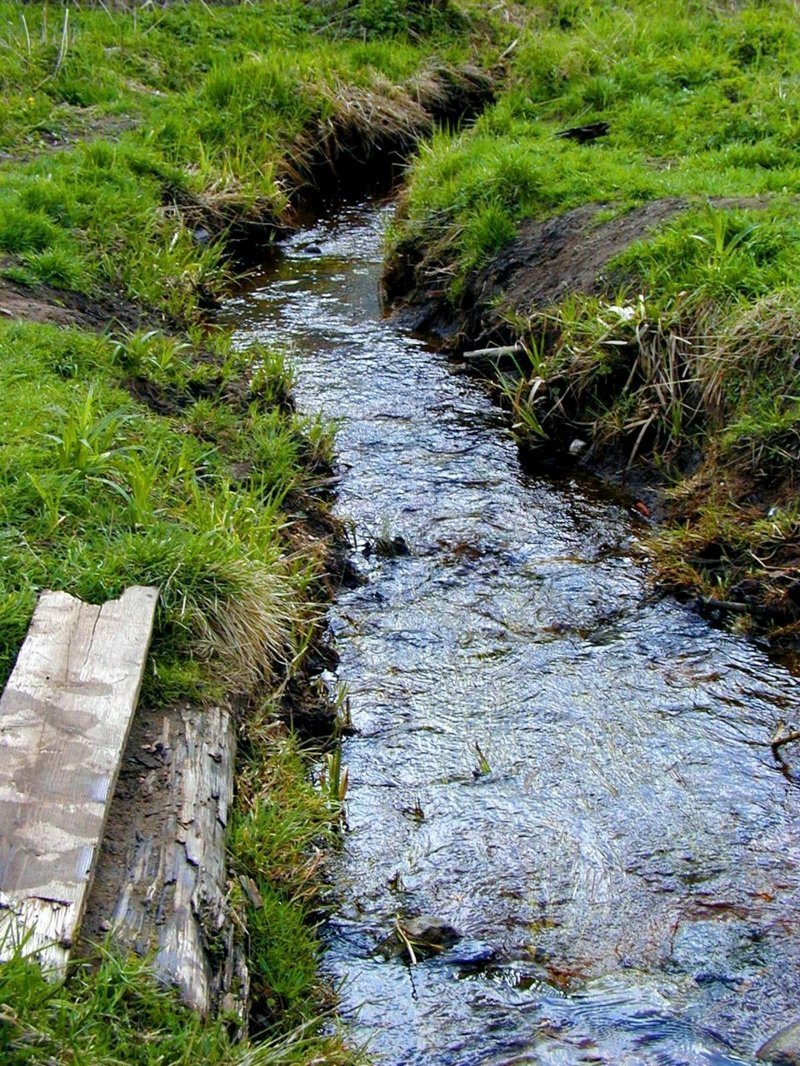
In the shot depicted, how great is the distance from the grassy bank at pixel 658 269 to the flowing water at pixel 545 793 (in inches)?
15.1

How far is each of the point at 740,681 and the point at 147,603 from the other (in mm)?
2357

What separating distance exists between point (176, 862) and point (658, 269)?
4.58 m

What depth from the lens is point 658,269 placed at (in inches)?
255

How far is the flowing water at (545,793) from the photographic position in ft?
10.6

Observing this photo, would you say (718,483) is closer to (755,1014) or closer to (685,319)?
(685,319)

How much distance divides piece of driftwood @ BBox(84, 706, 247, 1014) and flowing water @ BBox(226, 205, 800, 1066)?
504mm

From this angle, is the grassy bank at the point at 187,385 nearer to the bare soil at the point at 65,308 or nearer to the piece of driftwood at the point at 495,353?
the bare soil at the point at 65,308

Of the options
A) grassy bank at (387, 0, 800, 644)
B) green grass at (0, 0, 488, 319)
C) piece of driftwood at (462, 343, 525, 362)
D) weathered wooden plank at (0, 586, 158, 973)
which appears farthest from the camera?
green grass at (0, 0, 488, 319)

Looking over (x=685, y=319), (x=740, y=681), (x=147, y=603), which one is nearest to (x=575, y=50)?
(x=685, y=319)

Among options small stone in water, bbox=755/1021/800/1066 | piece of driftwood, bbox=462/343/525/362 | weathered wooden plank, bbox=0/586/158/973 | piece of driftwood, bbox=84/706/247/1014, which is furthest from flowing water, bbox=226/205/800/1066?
weathered wooden plank, bbox=0/586/158/973

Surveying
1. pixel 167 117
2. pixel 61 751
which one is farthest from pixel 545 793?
pixel 167 117

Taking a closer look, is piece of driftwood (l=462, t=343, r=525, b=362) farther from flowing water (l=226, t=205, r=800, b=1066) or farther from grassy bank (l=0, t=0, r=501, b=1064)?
grassy bank (l=0, t=0, r=501, b=1064)

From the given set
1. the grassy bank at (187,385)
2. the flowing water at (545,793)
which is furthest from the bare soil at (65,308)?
the flowing water at (545,793)

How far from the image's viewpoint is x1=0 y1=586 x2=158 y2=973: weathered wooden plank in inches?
105
